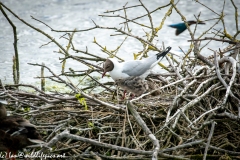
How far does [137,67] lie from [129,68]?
8 cm

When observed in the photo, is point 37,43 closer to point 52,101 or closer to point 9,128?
point 52,101

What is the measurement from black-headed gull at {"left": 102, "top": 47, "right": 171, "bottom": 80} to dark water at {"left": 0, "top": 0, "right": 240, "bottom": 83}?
2.23m

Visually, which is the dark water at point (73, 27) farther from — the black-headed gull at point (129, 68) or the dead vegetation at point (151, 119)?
the dead vegetation at point (151, 119)

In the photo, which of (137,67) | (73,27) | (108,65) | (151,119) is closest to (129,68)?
(137,67)

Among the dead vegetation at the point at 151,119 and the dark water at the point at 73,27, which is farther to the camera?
the dark water at the point at 73,27

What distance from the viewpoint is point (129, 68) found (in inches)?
202

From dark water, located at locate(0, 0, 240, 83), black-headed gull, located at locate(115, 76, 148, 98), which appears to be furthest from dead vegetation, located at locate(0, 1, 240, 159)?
dark water, located at locate(0, 0, 240, 83)

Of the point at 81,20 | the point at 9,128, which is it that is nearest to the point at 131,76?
the point at 9,128

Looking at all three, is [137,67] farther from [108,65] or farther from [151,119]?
[151,119]

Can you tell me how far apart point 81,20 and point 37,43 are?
3.54ft

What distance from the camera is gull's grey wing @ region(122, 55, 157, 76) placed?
5.08 m

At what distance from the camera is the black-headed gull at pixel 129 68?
5.05 metres

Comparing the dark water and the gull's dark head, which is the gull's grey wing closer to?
the gull's dark head

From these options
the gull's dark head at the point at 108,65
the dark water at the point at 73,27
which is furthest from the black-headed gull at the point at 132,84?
the dark water at the point at 73,27
